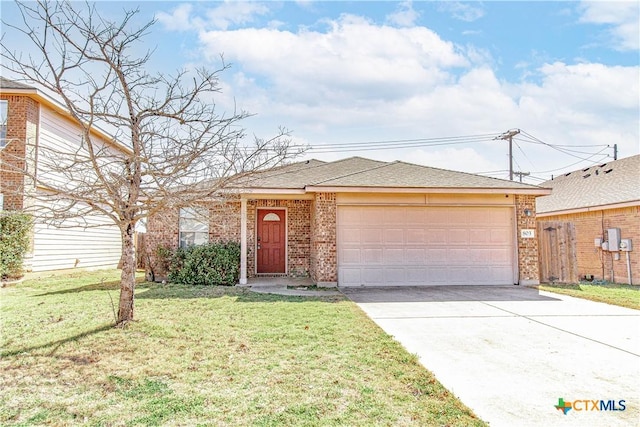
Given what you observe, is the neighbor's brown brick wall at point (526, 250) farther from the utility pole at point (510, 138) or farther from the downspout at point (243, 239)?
the utility pole at point (510, 138)

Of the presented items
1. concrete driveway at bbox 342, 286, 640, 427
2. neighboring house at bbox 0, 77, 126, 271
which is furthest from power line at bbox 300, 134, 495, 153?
concrete driveway at bbox 342, 286, 640, 427

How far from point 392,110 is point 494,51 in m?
4.54

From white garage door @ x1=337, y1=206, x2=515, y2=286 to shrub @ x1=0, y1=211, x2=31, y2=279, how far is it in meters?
8.42

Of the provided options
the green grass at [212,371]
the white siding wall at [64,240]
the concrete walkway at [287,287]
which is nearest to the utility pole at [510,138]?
the concrete walkway at [287,287]

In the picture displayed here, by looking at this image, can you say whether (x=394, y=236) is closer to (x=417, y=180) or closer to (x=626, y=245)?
(x=417, y=180)

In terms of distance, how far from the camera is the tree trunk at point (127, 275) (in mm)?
5133

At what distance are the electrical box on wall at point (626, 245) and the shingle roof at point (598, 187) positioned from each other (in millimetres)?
1207

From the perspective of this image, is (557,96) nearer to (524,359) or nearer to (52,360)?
(524,359)

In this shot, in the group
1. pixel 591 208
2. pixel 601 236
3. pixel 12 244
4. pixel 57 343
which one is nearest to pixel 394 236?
pixel 57 343

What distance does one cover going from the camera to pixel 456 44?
31.8 feet

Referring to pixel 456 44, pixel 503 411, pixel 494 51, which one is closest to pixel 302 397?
pixel 503 411

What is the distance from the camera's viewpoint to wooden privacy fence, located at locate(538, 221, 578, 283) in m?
10.6

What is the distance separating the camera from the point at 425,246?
10.0m

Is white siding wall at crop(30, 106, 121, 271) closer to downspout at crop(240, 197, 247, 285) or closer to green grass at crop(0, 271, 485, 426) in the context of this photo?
downspout at crop(240, 197, 247, 285)
